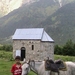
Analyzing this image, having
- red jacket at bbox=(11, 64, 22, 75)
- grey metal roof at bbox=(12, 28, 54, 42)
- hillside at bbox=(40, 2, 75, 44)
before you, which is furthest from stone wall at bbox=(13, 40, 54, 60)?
hillside at bbox=(40, 2, 75, 44)

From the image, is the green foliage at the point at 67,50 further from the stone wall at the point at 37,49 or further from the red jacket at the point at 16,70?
the red jacket at the point at 16,70

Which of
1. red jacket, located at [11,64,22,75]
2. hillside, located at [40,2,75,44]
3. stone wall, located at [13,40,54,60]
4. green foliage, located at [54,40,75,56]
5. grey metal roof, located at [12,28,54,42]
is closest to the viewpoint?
red jacket, located at [11,64,22,75]

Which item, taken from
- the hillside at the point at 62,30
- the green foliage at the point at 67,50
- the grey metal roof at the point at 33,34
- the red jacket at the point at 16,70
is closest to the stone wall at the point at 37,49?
the grey metal roof at the point at 33,34

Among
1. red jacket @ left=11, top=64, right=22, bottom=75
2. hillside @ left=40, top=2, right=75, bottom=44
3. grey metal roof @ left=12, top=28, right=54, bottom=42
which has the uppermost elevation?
hillside @ left=40, top=2, right=75, bottom=44

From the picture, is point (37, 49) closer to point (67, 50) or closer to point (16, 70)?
point (67, 50)

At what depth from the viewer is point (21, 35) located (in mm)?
43500

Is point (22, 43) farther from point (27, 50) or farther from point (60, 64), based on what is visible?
point (60, 64)

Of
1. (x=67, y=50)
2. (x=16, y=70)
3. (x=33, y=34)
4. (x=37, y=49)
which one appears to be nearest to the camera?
(x=16, y=70)

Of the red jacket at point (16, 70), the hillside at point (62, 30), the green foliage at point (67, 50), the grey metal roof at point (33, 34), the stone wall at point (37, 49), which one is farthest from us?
the hillside at point (62, 30)

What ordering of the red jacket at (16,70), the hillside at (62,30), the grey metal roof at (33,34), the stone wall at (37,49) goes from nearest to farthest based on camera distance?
the red jacket at (16,70)
the stone wall at (37,49)
the grey metal roof at (33,34)
the hillside at (62,30)

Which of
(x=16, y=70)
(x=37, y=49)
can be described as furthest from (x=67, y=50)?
(x=16, y=70)

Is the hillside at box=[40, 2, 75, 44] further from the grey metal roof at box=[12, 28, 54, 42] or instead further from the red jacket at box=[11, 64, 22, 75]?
the red jacket at box=[11, 64, 22, 75]

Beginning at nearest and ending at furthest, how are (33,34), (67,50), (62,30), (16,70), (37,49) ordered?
(16,70) < (37,49) < (33,34) < (67,50) < (62,30)

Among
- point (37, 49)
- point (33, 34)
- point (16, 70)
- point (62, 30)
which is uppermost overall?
point (62, 30)
